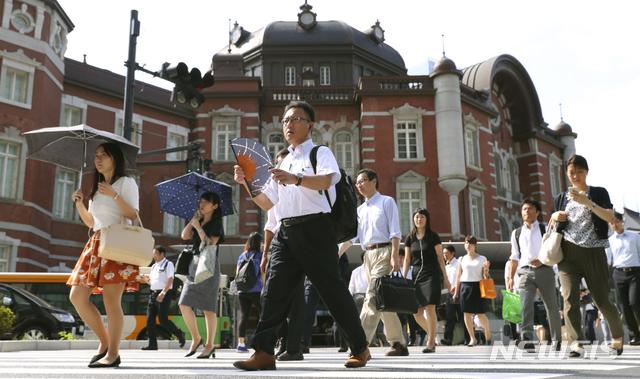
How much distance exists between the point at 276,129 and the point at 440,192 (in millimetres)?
7924

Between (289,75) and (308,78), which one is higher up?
(289,75)

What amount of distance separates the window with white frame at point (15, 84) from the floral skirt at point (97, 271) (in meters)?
19.8

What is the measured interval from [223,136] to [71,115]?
6.45m

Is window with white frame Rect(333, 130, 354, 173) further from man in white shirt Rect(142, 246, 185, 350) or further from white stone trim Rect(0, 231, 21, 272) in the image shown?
man in white shirt Rect(142, 246, 185, 350)

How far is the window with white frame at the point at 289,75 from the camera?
31.2 metres

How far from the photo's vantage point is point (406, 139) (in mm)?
27609

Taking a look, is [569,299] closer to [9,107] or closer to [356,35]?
[9,107]

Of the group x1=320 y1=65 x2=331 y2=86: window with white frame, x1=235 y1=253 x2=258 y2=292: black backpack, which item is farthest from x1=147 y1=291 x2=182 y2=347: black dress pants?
x1=320 y1=65 x2=331 y2=86: window with white frame

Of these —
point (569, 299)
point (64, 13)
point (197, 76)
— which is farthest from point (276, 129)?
point (569, 299)

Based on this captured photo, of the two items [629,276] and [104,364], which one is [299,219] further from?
[629,276]

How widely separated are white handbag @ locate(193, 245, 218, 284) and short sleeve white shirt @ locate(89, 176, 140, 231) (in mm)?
1613

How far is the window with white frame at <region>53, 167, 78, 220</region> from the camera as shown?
934 inches

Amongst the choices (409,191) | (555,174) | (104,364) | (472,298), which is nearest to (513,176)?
(555,174)

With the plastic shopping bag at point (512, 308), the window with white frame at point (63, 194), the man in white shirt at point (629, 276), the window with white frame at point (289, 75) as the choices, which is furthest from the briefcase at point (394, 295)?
the window with white frame at point (289, 75)
